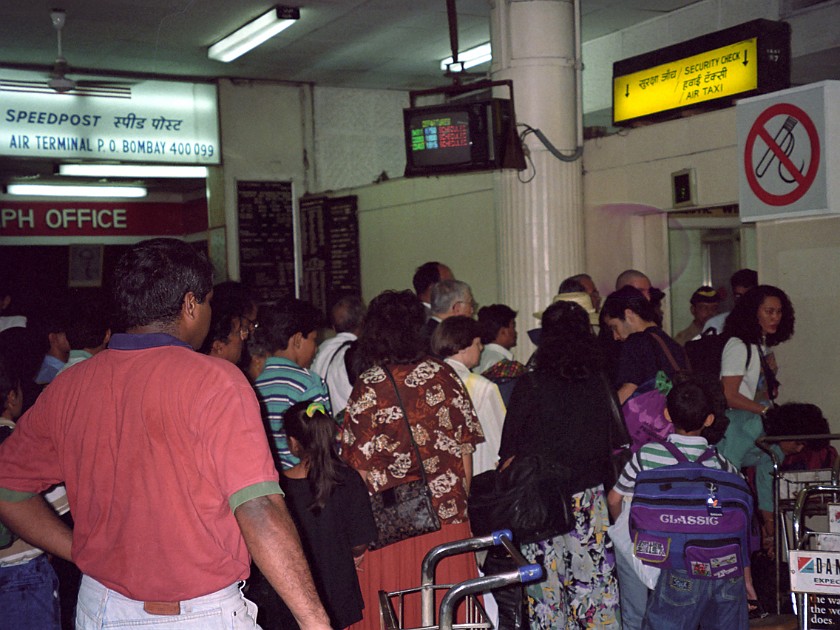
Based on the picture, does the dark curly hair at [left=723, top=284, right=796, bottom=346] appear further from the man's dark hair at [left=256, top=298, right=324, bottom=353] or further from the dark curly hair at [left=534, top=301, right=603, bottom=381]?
the man's dark hair at [left=256, top=298, right=324, bottom=353]

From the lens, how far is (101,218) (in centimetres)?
1098

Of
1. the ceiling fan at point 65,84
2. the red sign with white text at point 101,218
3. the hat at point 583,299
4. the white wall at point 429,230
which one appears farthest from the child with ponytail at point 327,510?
the red sign with white text at point 101,218

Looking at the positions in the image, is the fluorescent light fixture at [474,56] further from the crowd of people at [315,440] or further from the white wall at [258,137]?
the crowd of people at [315,440]

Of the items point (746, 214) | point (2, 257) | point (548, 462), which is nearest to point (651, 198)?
point (746, 214)

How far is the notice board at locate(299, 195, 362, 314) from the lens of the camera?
29.6 feet

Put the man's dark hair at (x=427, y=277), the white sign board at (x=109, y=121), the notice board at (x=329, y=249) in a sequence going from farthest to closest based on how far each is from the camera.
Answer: the notice board at (x=329, y=249)
the white sign board at (x=109, y=121)
the man's dark hair at (x=427, y=277)

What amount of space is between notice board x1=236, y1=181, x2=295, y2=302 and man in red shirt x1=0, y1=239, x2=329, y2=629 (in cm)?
732

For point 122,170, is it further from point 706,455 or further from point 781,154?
point 706,455

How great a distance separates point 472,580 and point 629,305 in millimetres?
2475

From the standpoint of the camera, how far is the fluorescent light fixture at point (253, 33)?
23.0ft

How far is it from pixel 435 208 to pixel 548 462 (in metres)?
4.82

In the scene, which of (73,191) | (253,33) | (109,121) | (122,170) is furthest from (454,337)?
(73,191)

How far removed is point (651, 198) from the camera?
6.49m

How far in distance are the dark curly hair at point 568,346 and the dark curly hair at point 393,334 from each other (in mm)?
491
